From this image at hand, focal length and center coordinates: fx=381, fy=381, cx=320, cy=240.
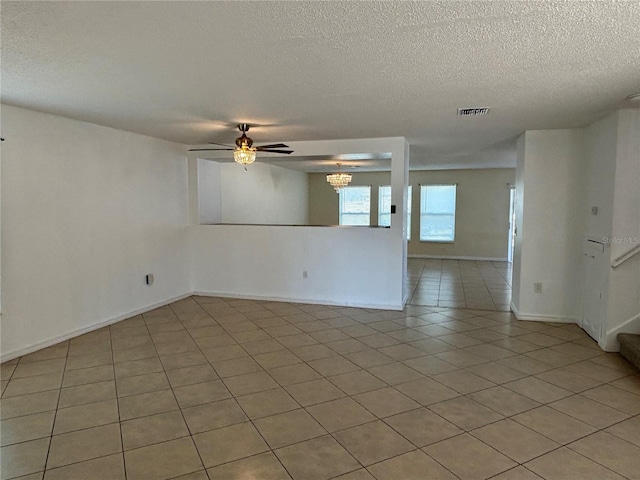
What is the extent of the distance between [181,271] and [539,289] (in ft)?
16.2

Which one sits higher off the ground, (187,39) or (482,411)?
(187,39)

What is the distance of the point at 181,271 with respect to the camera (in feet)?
19.0

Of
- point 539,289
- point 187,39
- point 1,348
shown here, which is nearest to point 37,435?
point 1,348

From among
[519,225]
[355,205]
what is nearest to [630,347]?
[519,225]

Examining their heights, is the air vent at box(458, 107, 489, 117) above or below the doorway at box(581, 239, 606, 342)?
above

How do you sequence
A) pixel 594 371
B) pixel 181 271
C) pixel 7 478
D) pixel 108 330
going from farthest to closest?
pixel 181 271 → pixel 108 330 → pixel 594 371 → pixel 7 478

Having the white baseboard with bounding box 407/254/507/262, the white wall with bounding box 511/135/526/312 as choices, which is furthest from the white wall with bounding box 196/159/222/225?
the white baseboard with bounding box 407/254/507/262

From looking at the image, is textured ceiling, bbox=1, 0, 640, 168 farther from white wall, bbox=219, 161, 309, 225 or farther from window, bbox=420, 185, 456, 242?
window, bbox=420, 185, 456, 242

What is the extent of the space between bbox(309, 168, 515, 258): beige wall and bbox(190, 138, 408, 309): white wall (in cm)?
486

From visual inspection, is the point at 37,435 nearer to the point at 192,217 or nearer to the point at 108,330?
the point at 108,330

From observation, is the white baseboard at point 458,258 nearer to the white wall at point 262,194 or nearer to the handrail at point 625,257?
the white wall at point 262,194

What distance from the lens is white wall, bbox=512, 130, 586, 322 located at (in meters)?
4.46

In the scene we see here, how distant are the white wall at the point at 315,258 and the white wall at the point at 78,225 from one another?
26.8 inches

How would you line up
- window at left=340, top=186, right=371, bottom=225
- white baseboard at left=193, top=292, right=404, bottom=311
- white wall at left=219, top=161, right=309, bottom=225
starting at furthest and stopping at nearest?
window at left=340, top=186, right=371, bottom=225 → white wall at left=219, top=161, right=309, bottom=225 → white baseboard at left=193, top=292, right=404, bottom=311
